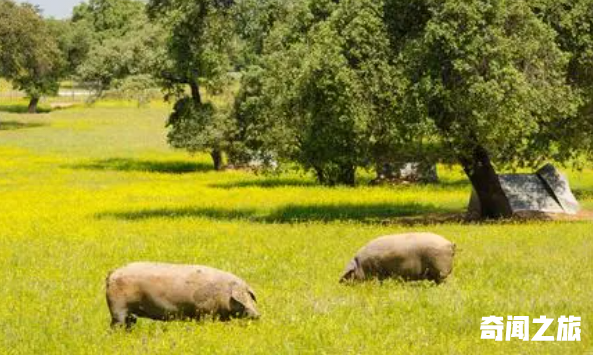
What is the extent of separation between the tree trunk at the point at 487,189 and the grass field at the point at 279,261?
2.04m

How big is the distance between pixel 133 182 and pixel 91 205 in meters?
10.4

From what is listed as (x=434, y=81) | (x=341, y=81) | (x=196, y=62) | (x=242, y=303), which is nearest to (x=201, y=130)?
(x=196, y=62)

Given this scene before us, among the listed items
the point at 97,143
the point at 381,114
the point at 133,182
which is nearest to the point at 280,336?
the point at 381,114

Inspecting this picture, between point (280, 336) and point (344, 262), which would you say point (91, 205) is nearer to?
point (344, 262)

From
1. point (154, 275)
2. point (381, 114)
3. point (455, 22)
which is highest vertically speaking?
point (455, 22)

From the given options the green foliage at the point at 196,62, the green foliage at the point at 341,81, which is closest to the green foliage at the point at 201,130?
the green foliage at the point at 196,62

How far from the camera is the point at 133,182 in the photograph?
45688 mm

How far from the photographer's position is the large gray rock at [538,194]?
31.8 meters

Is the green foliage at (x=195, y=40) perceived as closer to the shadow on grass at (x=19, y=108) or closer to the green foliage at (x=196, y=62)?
the green foliage at (x=196, y=62)

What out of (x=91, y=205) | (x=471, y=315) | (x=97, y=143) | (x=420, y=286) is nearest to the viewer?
(x=471, y=315)

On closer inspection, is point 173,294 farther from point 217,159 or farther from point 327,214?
point 217,159

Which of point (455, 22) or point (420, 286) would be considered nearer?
point (420, 286)

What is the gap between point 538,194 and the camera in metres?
32.7

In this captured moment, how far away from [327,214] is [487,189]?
615 cm
